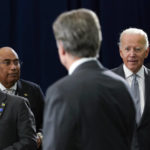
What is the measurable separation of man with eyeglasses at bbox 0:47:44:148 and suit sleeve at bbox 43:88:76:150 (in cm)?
182

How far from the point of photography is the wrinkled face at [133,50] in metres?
2.93

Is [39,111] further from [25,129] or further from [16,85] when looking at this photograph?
[25,129]

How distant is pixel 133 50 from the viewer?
9.67ft

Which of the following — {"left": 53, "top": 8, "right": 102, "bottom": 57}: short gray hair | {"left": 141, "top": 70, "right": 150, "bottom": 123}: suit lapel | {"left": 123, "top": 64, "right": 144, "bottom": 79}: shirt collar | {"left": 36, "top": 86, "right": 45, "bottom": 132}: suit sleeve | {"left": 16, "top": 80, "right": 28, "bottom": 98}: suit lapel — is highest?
{"left": 53, "top": 8, "right": 102, "bottom": 57}: short gray hair

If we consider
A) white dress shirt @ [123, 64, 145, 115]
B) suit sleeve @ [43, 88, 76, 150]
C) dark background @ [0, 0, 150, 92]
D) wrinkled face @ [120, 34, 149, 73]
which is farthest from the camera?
dark background @ [0, 0, 150, 92]

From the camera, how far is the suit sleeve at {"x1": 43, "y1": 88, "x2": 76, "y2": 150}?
143 cm

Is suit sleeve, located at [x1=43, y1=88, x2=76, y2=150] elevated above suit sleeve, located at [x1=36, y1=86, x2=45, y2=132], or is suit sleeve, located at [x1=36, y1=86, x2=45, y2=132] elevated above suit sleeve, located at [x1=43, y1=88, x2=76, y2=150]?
suit sleeve, located at [x1=43, y1=88, x2=76, y2=150]

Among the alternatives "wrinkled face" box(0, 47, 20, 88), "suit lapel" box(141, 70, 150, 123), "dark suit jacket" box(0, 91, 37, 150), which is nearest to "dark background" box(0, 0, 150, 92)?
"wrinkled face" box(0, 47, 20, 88)

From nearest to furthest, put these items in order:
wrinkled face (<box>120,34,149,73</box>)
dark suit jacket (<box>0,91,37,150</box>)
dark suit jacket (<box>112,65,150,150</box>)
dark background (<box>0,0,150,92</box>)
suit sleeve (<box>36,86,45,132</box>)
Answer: dark suit jacket (<box>0,91,37,150</box>) < dark suit jacket (<box>112,65,150,150</box>) < wrinkled face (<box>120,34,149,73</box>) < suit sleeve (<box>36,86,45,132</box>) < dark background (<box>0,0,150,92</box>)

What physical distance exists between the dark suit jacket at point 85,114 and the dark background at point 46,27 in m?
3.01

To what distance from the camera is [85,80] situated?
4.83ft

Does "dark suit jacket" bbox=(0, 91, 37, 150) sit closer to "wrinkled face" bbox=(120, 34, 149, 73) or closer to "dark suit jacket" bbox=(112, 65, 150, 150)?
"dark suit jacket" bbox=(112, 65, 150, 150)

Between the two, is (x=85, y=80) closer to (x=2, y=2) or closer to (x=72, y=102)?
(x=72, y=102)

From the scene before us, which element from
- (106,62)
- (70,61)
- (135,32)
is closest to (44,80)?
(106,62)
